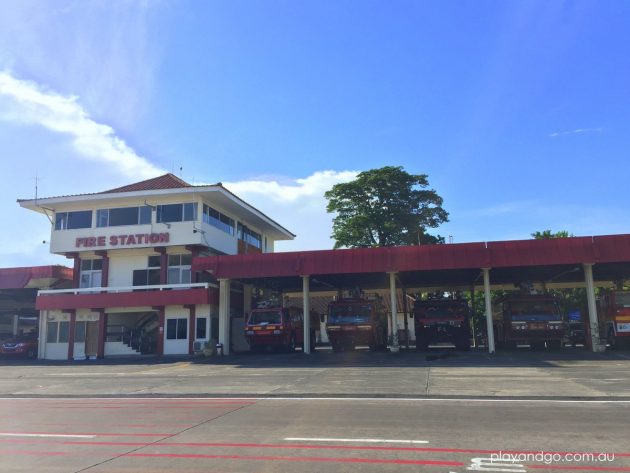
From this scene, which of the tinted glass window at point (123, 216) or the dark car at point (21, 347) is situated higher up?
the tinted glass window at point (123, 216)

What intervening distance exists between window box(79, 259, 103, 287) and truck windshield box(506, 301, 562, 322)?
2687 centimetres

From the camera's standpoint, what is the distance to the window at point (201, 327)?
31.2m

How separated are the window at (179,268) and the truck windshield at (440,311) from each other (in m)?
15.9

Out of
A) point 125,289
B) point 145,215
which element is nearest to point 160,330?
point 125,289

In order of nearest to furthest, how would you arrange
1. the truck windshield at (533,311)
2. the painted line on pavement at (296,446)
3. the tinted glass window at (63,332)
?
the painted line on pavement at (296,446) → the truck windshield at (533,311) → the tinted glass window at (63,332)

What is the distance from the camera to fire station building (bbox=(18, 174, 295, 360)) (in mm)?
31719

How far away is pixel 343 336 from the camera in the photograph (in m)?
25.8

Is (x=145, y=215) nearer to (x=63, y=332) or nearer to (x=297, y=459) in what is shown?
(x=63, y=332)

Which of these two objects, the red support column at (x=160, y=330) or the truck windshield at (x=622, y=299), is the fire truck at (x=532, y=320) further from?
the red support column at (x=160, y=330)

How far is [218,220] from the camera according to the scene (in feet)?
119

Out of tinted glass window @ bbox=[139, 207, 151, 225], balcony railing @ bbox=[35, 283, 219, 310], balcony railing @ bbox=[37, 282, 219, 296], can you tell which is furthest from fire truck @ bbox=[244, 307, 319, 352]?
tinted glass window @ bbox=[139, 207, 151, 225]

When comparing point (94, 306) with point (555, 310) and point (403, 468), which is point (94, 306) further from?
point (403, 468)

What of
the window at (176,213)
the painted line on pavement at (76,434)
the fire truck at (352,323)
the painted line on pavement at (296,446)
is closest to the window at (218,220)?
the window at (176,213)

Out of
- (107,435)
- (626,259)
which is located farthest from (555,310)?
(107,435)
